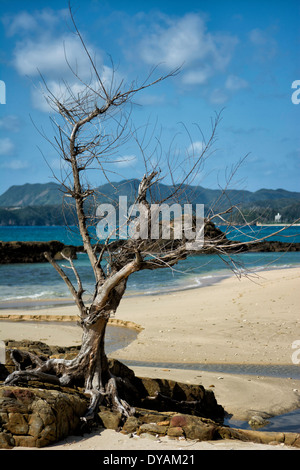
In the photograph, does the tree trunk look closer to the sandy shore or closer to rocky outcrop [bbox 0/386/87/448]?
rocky outcrop [bbox 0/386/87/448]

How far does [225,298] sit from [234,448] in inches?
572

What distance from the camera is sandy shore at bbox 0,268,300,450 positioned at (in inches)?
346

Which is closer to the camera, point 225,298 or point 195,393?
point 195,393

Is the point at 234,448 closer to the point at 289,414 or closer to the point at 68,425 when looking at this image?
the point at 68,425

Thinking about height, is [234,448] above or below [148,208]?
below

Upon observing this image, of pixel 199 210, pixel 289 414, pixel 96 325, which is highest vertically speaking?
pixel 199 210

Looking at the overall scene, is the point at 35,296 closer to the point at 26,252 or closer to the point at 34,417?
the point at 34,417

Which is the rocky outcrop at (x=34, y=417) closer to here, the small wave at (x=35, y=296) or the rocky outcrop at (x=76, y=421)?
the rocky outcrop at (x=76, y=421)

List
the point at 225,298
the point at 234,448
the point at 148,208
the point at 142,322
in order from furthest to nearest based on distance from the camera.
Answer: the point at 225,298 < the point at 142,322 < the point at 148,208 < the point at 234,448

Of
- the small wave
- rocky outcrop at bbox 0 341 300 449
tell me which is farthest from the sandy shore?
the small wave

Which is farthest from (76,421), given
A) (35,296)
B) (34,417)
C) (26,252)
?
(26,252)

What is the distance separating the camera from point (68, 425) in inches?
240

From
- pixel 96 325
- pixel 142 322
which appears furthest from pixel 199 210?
pixel 142 322

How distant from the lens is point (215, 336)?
1389 cm
